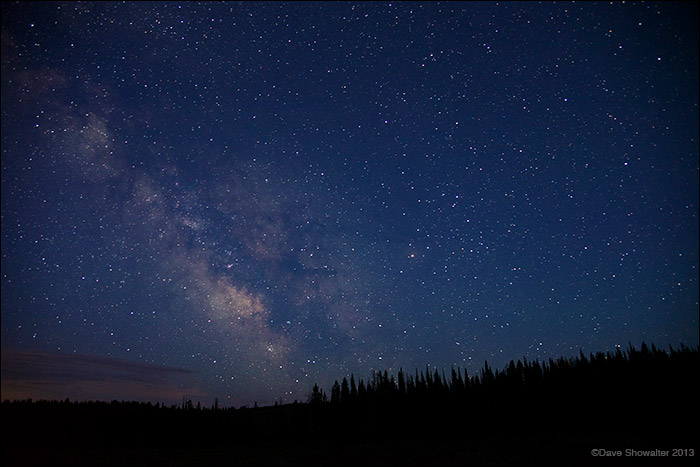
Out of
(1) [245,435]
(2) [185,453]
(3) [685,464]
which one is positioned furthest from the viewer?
(1) [245,435]

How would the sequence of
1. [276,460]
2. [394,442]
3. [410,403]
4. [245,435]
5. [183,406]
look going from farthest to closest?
[183,406] → [410,403] → [245,435] → [394,442] → [276,460]

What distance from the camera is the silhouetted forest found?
14.9 meters

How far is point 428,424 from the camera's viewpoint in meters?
20.5

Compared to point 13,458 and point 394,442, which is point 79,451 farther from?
point 394,442

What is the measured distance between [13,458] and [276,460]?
9.31 m

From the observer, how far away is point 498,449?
1553 cm

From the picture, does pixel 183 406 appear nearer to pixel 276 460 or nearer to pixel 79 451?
pixel 79 451

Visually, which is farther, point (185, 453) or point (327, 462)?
point (185, 453)

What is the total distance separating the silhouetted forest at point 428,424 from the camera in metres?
14.9

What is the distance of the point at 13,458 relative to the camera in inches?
537

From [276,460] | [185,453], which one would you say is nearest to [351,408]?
[276,460]

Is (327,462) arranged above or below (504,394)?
below

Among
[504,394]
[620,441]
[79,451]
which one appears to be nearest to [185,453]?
[79,451]

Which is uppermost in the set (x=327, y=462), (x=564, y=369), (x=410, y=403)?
(x=564, y=369)
